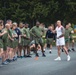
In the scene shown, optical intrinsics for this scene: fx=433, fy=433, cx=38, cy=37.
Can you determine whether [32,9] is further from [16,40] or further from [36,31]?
[16,40]

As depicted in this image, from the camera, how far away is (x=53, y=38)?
28.4m

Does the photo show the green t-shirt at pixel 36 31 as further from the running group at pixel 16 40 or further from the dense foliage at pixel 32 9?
the dense foliage at pixel 32 9

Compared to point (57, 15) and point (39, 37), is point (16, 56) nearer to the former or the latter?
point (39, 37)

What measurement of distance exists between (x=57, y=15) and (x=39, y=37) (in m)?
27.6

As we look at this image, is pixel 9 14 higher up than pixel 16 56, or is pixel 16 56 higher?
pixel 9 14

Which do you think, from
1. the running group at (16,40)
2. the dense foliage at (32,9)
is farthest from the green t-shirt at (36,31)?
the dense foliage at (32,9)

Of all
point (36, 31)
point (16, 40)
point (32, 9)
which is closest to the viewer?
point (16, 40)

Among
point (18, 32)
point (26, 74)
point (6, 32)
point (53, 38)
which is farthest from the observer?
point (53, 38)

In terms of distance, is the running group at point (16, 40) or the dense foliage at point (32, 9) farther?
the dense foliage at point (32, 9)

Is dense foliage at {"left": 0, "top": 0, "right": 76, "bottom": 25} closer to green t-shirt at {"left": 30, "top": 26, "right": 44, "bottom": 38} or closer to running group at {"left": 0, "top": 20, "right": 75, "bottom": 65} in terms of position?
running group at {"left": 0, "top": 20, "right": 75, "bottom": 65}

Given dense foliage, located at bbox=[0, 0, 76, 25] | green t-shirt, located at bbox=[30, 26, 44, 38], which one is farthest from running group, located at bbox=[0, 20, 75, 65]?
dense foliage, located at bbox=[0, 0, 76, 25]

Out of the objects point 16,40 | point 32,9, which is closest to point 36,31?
point 16,40

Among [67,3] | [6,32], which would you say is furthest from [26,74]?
[67,3]

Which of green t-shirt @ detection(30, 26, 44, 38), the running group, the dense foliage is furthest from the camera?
the dense foliage
